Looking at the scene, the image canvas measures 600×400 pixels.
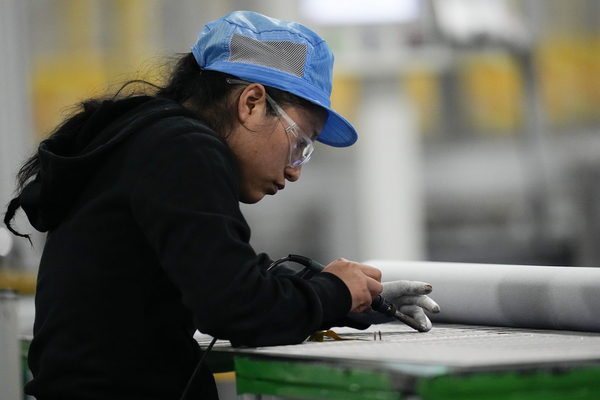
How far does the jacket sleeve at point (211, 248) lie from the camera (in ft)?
3.25

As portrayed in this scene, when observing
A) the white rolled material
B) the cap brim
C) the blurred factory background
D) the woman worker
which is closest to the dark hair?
the woman worker

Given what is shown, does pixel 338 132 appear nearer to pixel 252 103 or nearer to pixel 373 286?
pixel 252 103

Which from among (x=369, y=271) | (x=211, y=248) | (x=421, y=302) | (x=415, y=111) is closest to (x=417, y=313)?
(x=421, y=302)

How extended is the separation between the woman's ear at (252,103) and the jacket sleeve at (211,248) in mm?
174

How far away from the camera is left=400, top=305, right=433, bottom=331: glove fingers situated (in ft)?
4.45

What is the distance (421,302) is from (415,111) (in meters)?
4.59

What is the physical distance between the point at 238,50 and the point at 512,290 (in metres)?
0.71

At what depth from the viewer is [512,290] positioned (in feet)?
4.67

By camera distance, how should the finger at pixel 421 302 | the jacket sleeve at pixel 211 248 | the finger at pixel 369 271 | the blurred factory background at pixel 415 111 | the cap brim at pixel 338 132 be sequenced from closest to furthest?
the jacket sleeve at pixel 211 248
the finger at pixel 369 271
the finger at pixel 421 302
the cap brim at pixel 338 132
the blurred factory background at pixel 415 111

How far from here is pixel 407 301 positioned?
4.52ft

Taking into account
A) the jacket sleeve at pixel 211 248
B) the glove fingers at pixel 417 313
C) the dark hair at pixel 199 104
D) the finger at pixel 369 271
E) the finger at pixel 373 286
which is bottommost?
the glove fingers at pixel 417 313

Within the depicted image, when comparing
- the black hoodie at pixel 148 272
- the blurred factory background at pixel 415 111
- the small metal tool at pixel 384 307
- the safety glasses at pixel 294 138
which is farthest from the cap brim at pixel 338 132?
the blurred factory background at pixel 415 111

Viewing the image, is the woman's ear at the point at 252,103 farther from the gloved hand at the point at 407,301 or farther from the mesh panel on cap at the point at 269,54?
the gloved hand at the point at 407,301

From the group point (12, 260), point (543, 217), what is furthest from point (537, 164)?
point (12, 260)
